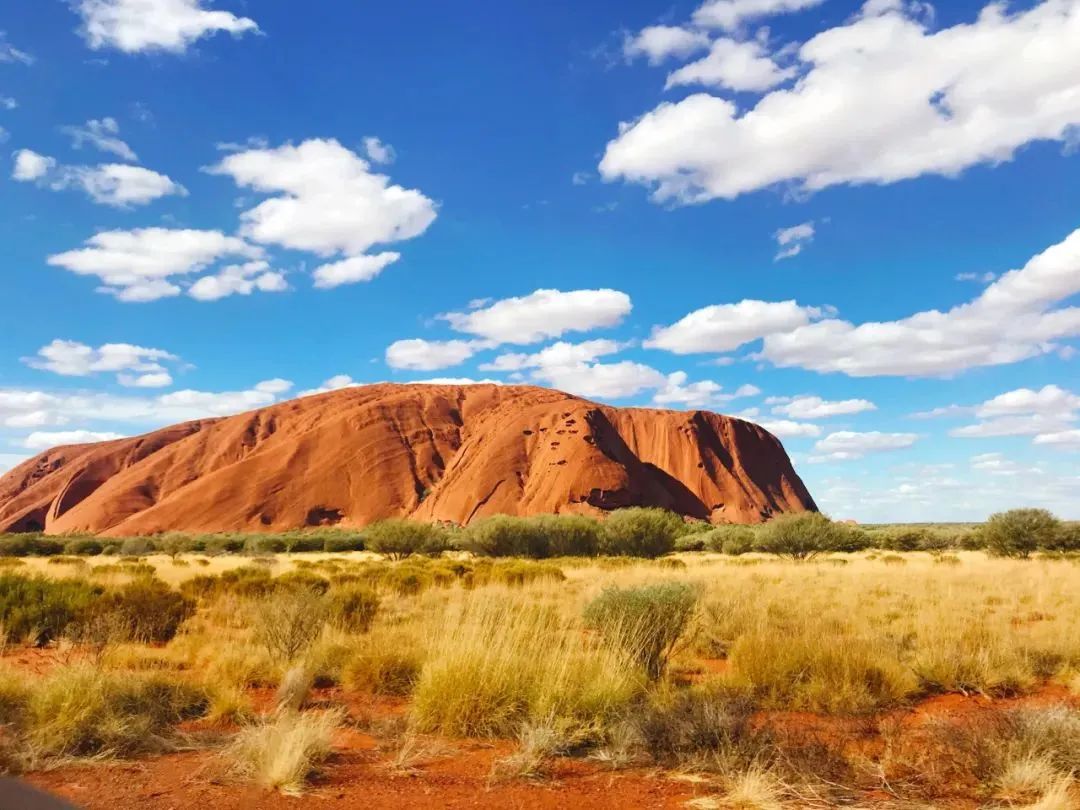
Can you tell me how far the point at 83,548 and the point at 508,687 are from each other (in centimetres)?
5572

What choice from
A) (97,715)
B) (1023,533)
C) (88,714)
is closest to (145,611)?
(97,715)

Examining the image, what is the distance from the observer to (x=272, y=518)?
257 feet

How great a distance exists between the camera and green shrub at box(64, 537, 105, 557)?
50791 mm

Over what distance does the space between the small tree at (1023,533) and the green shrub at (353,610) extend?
3287cm

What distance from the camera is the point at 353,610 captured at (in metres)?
12.8

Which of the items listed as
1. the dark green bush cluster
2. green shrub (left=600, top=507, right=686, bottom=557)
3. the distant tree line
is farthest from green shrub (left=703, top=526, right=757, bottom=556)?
the dark green bush cluster

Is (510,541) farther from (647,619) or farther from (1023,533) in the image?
(647,619)

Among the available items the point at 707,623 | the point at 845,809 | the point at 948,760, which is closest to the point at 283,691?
the point at 845,809

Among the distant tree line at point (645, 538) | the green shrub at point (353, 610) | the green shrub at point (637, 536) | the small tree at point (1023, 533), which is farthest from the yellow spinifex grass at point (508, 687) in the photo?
the small tree at point (1023, 533)

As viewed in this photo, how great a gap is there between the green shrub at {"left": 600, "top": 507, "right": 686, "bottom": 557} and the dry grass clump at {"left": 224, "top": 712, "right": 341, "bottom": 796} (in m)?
33.1

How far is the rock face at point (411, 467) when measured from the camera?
7694 cm

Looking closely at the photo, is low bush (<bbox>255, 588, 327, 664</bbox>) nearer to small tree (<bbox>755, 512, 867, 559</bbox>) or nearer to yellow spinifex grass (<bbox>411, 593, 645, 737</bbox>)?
yellow spinifex grass (<bbox>411, 593, 645, 737</bbox>)

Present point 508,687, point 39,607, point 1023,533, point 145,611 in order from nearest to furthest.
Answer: point 508,687 < point 39,607 < point 145,611 < point 1023,533

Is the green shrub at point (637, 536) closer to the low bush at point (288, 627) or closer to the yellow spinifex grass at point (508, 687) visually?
the low bush at point (288, 627)
